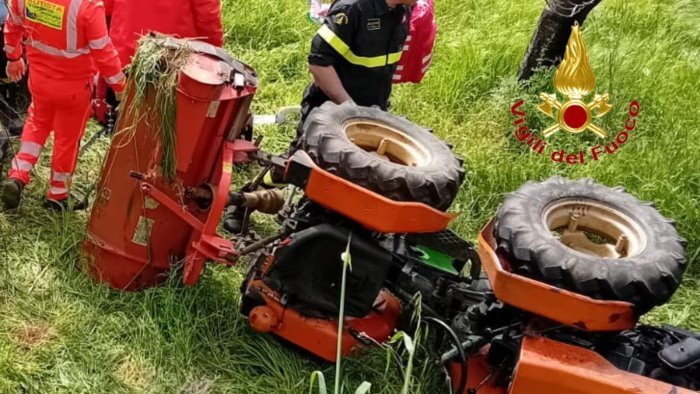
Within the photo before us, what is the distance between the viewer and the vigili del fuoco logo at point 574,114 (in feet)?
17.6

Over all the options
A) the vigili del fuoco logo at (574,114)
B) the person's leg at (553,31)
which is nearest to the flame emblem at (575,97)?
the vigili del fuoco logo at (574,114)

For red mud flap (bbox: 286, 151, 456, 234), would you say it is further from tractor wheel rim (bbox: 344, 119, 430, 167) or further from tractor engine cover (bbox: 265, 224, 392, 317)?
tractor wheel rim (bbox: 344, 119, 430, 167)

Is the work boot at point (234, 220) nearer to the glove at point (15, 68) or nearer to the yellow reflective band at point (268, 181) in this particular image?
the yellow reflective band at point (268, 181)

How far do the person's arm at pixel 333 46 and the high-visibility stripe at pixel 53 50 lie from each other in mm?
1192

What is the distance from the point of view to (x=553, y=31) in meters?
5.88

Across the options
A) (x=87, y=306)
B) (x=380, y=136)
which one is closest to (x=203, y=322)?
(x=87, y=306)

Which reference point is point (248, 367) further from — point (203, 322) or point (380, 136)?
point (380, 136)

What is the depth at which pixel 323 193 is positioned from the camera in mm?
3508

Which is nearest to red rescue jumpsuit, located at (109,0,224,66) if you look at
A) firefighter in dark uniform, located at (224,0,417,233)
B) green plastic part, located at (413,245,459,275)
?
firefighter in dark uniform, located at (224,0,417,233)

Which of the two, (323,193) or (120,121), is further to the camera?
(120,121)

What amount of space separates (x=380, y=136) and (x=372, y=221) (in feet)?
1.85

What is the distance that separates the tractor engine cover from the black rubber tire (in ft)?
1.79

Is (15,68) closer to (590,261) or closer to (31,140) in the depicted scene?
(31,140)

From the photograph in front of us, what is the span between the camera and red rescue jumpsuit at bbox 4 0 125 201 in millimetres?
4336
